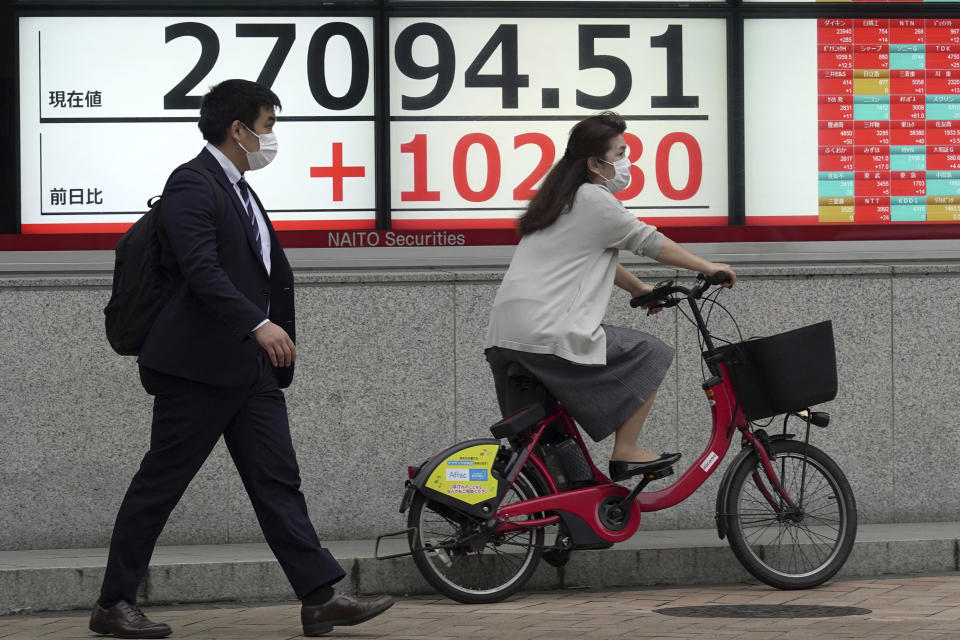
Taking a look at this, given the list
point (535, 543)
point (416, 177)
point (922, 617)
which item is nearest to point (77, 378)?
point (416, 177)

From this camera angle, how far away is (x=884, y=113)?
8203 millimetres

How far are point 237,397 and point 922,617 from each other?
2.62m

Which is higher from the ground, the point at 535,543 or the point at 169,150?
the point at 169,150

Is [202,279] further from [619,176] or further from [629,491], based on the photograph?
[629,491]

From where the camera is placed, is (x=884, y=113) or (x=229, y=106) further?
(x=884, y=113)

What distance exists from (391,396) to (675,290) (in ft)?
6.30

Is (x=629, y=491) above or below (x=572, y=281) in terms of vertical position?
below

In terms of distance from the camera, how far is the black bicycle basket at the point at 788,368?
6.21 meters

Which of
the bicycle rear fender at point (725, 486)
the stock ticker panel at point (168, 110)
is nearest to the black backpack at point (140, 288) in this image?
the bicycle rear fender at point (725, 486)

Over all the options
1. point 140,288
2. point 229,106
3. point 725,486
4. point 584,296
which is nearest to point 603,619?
point 725,486

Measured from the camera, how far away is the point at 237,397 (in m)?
Result: 5.33

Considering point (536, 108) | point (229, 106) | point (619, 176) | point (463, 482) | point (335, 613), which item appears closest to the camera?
point (335, 613)

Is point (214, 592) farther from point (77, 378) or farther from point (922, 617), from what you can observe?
point (922, 617)

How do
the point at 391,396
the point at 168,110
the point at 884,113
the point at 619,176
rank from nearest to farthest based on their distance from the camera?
the point at 619,176, the point at 391,396, the point at 168,110, the point at 884,113
